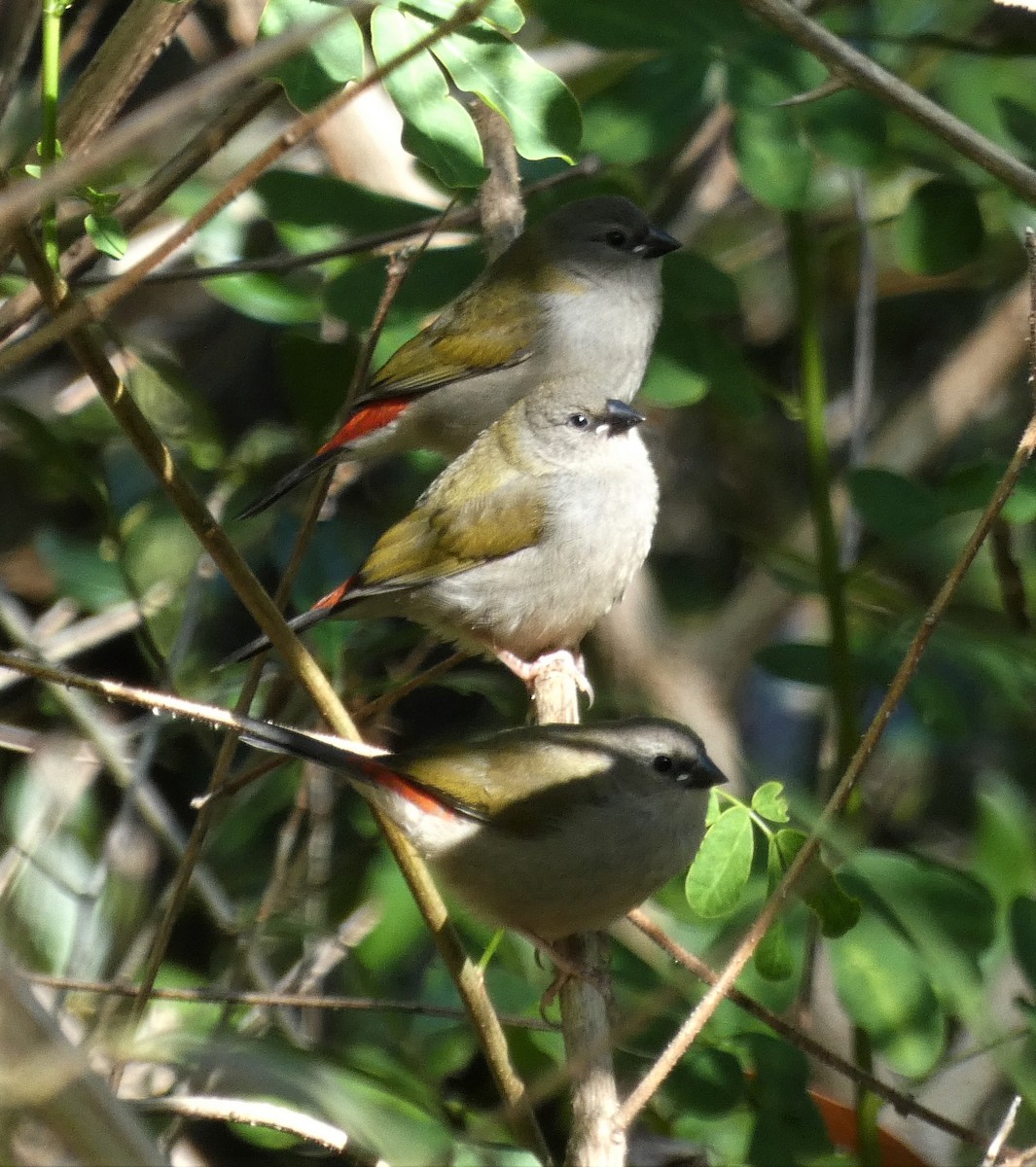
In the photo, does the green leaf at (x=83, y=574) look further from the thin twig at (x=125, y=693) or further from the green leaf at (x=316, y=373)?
the thin twig at (x=125, y=693)

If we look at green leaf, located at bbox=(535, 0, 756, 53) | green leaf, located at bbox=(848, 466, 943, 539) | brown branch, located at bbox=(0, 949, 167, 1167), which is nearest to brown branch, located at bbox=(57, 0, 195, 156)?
green leaf, located at bbox=(535, 0, 756, 53)

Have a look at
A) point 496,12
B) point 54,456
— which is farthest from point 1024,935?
point 54,456

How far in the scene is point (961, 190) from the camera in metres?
4.14

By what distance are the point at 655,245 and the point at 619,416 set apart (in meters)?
0.81

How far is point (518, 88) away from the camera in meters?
2.52

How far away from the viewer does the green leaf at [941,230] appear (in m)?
4.12

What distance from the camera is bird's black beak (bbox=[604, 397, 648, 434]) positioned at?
4004 millimetres

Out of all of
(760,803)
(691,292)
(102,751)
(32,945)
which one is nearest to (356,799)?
(102,751)

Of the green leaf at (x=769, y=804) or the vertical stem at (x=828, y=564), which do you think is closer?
the green leaf at (x=769, y=804)

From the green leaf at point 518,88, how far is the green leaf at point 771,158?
1206 mm

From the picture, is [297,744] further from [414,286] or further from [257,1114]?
[414,286]

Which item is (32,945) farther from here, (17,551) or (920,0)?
(920,0)

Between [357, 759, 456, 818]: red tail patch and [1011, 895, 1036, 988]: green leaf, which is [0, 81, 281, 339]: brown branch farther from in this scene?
[1011, 895, 1036, 988]: green leaf

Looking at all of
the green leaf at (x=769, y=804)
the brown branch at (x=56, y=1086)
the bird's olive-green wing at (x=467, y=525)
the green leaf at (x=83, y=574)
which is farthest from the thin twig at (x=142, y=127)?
the green leaf at (x=83, y=574)
